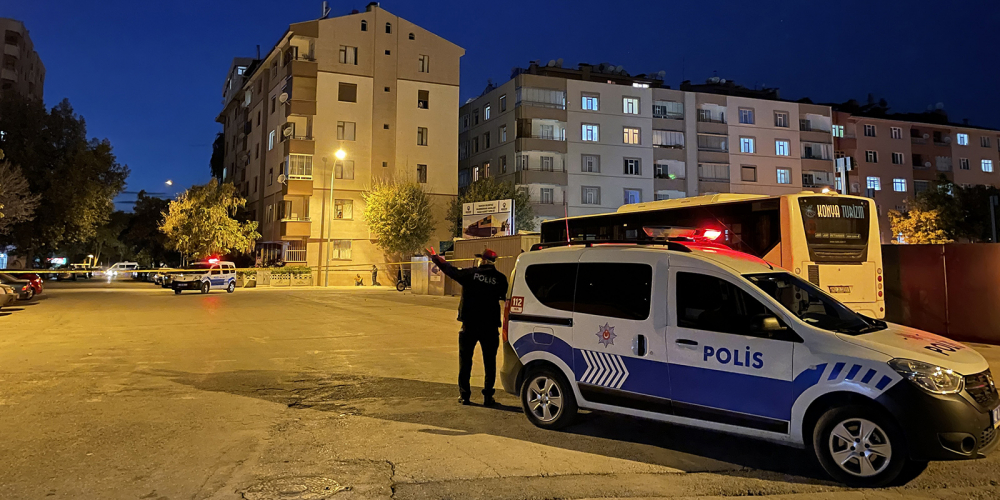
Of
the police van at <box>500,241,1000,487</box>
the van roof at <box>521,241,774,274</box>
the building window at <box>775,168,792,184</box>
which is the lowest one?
the police van at <box>500,241,1000,487</box>

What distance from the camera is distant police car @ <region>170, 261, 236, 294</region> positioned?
31891 millimetres

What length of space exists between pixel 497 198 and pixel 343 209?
11987 mm

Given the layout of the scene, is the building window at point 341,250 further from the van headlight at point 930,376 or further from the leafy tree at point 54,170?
the van headlight at point 930,376

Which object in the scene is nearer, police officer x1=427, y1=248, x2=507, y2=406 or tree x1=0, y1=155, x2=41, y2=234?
police officer x1=427, y1=248, x2=507, y2=406

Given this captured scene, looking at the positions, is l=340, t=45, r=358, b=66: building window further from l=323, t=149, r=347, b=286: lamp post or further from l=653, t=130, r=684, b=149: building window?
l=653, t=130, r=684, b=149: building window

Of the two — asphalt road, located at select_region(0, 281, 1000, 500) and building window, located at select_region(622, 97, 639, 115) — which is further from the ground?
building window, located at select_region(622, 97, 639, 115)

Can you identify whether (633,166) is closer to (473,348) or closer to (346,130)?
(346,130)

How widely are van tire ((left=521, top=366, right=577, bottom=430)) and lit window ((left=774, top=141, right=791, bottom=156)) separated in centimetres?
5554

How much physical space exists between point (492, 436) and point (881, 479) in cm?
330

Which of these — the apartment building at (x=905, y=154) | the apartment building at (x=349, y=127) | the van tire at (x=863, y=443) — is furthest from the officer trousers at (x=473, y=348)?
the apartment building at (x=905, y=154)

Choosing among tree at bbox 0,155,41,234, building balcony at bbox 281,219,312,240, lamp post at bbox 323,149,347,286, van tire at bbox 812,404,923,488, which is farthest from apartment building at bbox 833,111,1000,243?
tree at bbox 0,155,41,234

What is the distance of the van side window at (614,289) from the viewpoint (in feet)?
18.4

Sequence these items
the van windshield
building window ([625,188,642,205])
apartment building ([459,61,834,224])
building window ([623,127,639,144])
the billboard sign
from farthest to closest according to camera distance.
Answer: building window ([623,127,639,144]) → building window ([625,188,642,205]) → apartment building ([459,61,834,224]) → the billboard sign → the van windshield

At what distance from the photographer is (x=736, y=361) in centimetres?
502
